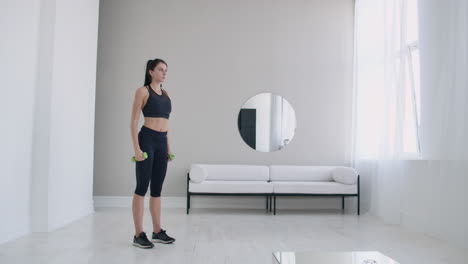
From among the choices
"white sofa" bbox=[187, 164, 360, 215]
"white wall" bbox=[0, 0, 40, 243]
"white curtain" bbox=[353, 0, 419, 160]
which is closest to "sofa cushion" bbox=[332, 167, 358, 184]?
"white sofa" bbox=[187, 164, 360, 215]

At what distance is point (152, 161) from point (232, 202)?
264 centimetres

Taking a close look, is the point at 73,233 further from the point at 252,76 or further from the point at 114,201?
the point at 252,76

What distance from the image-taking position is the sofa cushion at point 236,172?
5480 millimetres

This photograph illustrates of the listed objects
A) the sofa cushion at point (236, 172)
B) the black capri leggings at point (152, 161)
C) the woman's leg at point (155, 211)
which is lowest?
the woman's leg at point (155, 211)

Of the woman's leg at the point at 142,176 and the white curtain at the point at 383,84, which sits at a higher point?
the white curtain at the point at 383,84

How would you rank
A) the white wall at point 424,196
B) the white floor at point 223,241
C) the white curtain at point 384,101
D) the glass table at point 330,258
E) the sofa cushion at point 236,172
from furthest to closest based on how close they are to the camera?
the sofa cushion at point 236,172 → the white curtain at point 384,101 → the white wall at point 424,196 → the white floor at point 223,241 → the glass table at point 330,258

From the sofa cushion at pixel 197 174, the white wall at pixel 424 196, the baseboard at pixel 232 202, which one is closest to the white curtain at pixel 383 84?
the white wall at pixel 424 196

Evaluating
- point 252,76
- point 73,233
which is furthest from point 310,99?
point 73,233

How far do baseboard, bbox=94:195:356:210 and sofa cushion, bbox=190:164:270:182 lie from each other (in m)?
0.36

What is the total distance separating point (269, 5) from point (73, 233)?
410 cm

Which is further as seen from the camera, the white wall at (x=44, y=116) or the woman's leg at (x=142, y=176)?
the white wall at (x=44, y=116)

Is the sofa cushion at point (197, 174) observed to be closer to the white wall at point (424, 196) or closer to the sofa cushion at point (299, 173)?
the sofa cushion at point (299, 173)

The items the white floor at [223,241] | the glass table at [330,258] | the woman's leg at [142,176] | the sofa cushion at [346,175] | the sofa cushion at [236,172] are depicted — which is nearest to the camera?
the glass table at [330,258]

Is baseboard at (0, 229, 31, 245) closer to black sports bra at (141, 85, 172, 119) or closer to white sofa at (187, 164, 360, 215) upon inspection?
black sports bra at (141, 85, 172, 119)
